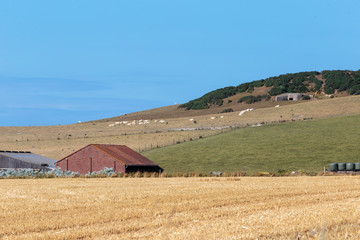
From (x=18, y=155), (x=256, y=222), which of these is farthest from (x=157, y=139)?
(x=256, y=222)

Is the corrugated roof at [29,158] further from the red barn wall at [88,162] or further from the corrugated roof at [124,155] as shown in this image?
the corrugated roof at [124,155]

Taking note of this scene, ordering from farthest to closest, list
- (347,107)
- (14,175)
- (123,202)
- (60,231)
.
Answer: (347,107) → (14,175) → (123,202) → (60,231)

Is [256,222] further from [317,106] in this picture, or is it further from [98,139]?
[317,106]

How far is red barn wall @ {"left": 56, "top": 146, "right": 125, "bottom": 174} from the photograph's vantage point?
69.1 metres

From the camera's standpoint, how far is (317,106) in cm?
13375

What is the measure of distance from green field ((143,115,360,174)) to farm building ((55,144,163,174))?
6374 mm

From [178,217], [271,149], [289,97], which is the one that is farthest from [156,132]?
[178,217]

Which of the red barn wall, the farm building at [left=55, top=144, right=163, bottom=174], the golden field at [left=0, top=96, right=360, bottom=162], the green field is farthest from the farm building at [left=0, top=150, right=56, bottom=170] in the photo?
the golden field at [left=0, top=96, right=360, bottom=162]

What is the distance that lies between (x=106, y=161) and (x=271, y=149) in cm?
2794

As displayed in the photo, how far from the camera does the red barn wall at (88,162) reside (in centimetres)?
6906

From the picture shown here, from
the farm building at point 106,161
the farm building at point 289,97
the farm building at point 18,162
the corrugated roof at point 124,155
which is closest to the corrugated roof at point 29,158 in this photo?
the farm building at point 18,162

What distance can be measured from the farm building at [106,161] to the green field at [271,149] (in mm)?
6374

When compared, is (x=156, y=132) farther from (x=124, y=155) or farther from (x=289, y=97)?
(x=289, y=97)

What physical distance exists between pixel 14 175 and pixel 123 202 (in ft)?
119
